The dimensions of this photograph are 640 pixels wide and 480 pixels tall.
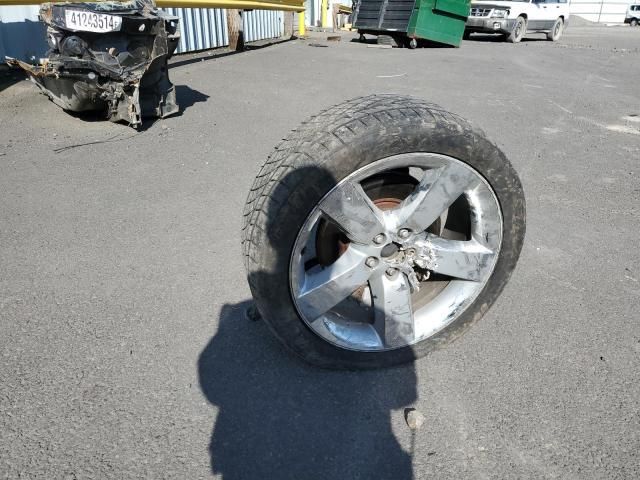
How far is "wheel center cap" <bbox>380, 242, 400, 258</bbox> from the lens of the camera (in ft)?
7.12

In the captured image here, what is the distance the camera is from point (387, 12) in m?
16.1

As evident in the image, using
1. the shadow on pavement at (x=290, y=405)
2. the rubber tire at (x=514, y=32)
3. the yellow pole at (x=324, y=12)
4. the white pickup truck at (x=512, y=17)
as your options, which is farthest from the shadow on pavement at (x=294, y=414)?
the yellow pole at (x=324, y=12)

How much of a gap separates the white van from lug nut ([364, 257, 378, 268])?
53.8 m

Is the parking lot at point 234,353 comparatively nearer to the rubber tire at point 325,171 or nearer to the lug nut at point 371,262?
the rubber tire at point 325,171

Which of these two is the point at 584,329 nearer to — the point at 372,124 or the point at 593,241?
the point at 593,241

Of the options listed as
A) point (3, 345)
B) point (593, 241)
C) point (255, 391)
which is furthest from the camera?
point (593, 241)

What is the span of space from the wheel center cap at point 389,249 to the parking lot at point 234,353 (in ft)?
2.12

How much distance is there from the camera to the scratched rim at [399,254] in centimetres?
203

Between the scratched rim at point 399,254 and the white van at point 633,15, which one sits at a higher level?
the white van at point 633,15

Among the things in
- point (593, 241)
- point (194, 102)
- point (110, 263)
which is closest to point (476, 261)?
point (593, 241)

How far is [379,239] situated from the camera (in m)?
2.13

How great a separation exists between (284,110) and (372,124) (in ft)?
18.8

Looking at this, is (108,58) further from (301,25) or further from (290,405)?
(301,25)

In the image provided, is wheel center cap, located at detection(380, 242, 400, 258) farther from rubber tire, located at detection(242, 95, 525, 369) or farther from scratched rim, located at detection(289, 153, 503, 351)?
rubber tire, located at detection(242, 95, 525, 369)
